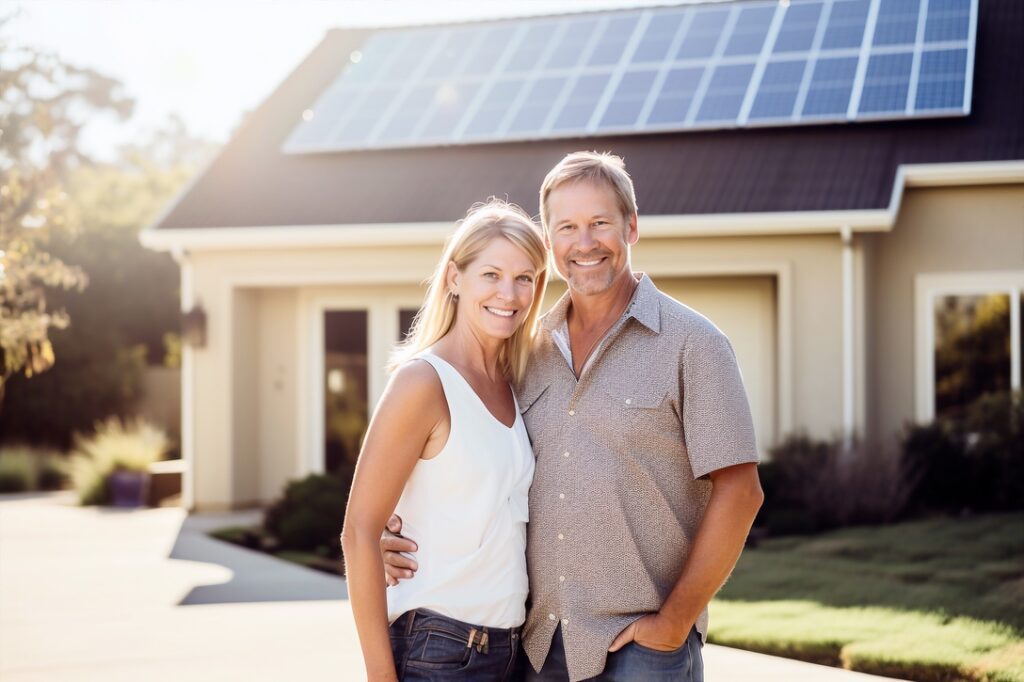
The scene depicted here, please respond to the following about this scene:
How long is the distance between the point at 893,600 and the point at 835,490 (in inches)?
130

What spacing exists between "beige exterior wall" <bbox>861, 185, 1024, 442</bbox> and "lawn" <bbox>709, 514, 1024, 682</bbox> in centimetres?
203

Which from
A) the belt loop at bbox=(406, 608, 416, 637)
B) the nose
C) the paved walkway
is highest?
the nose

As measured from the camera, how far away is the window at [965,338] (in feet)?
41.1

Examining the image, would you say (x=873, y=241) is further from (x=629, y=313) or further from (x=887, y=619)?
(x=629, y=313)

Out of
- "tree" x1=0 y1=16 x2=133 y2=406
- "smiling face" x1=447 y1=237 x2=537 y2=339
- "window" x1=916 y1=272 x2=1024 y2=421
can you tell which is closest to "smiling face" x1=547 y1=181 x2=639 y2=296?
"smiling face" x1=447 y1=237 x2=537 y2=339

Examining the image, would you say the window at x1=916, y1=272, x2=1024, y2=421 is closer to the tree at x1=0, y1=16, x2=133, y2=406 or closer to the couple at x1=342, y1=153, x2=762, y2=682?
the tree at x1=0, y1=16, x2=133, y2=406

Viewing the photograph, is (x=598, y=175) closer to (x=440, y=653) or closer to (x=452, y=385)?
(x=452, y=385)

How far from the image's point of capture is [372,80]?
1672cm

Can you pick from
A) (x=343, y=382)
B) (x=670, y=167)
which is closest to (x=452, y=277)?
(x=670, y=167)

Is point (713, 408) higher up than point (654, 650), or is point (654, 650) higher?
point (713, 408)

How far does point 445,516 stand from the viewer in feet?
11.1

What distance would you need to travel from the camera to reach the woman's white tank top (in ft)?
11.0

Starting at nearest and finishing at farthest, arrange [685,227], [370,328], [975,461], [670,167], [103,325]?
1. [975,461]
2. [685,227]
3. [670,167]
4. [370,328]
5. [103,325]

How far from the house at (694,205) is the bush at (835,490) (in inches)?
30.4
